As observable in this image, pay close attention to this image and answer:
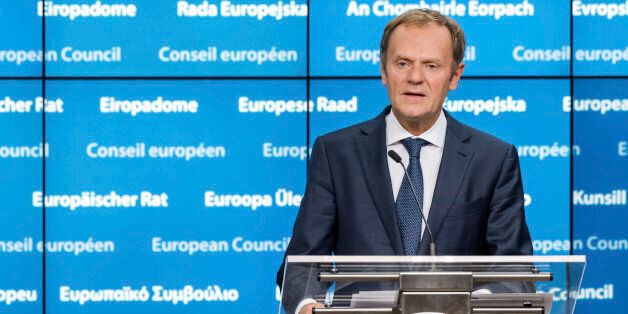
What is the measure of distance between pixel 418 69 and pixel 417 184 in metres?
0.29

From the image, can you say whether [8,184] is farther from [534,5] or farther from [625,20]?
[625,20]

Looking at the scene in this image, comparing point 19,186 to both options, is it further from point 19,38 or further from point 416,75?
point 416,75

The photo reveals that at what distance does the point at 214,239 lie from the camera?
4410 millimetres

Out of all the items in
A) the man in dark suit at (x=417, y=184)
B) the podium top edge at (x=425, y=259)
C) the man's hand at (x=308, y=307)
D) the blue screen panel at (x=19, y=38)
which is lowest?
the man's hand at (x=308, y=307)

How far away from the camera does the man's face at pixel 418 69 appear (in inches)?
93.6

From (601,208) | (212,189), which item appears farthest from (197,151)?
(601,208)

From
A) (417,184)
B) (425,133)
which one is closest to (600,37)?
(425,133)

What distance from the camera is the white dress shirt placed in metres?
2.44

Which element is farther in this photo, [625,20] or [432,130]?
[625,20]

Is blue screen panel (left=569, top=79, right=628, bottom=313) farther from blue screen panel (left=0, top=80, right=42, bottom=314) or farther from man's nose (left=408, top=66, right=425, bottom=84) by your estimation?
blue screen panel (left=0, top=80, right=42, bottom=314)

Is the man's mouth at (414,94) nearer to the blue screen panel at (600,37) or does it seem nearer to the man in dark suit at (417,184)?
the man in dark suit at (417,184)

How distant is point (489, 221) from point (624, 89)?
2.35 m

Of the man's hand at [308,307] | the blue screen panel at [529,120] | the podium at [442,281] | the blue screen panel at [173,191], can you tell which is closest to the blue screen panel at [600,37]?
the blue screen panel at [529,120]

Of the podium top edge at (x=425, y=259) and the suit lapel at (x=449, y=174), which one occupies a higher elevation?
the suit lapel at (x=449, y=174)
